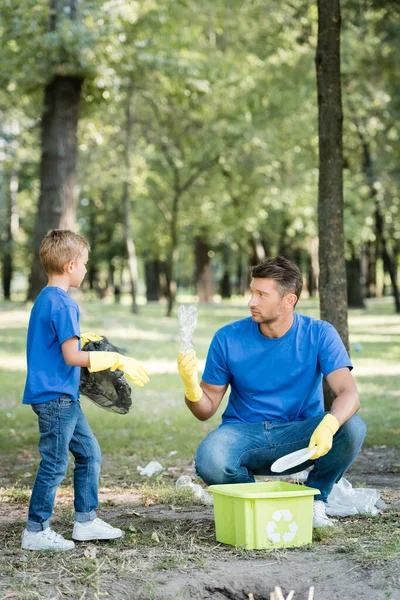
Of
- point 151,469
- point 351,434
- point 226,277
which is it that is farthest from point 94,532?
point 226,277

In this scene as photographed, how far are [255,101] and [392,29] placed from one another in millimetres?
10558

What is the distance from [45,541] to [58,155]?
9506 millimetres

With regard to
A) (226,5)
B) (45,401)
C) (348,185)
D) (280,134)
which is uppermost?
(226,5)

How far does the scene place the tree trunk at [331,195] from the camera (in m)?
6.53

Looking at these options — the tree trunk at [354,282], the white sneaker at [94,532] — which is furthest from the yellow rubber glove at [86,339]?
the tree trunk at [354,282]

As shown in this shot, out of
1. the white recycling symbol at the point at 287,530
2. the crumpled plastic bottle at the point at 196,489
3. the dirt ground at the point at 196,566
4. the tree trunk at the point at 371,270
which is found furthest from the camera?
the tree trunk at the point at 371,270

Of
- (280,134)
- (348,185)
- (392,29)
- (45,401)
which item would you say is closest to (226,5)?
(280,134)

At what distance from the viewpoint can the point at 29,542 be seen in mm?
3951

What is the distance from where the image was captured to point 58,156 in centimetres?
1271

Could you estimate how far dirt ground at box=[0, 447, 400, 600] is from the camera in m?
3.36

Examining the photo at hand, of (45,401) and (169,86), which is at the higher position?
(169,86)

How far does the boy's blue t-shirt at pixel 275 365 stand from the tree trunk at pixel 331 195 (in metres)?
2.07

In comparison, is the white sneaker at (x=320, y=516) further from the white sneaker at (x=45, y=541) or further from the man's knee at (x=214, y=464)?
the white sneaker at (x=45, y=541)

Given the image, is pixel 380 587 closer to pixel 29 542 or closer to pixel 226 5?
pixel 29 542
